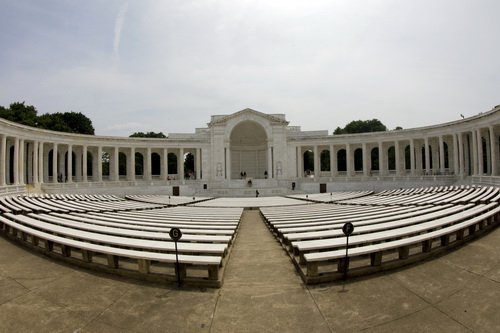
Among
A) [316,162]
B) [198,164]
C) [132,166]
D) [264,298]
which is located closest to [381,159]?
[316,162]

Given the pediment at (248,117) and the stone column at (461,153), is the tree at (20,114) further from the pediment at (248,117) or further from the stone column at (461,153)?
the stone column at (461,153)

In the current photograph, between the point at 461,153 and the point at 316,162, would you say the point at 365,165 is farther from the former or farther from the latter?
the point at 461,153

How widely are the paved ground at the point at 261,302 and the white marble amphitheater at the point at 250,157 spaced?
3757cm

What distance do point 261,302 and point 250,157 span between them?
60234 millimetres

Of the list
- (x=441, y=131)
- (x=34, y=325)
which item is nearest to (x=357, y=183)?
(x=441, y=131)

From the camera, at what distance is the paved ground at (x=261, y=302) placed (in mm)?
5422

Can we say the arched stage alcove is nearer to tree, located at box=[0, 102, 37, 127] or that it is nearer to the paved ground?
tree, located at box=[0, 102, 37, 127]

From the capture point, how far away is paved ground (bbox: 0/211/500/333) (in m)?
5.42

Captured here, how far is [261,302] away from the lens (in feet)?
21.0

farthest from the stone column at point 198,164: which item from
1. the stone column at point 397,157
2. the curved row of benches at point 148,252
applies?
the curved row of benches at point 148,252

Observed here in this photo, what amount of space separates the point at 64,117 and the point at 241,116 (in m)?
54.9

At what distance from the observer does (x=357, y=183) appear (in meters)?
50.0

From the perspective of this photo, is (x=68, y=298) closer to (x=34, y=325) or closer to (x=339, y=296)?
(x=34, y=325)

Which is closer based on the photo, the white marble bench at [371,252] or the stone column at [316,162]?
the white marble bench at [371,252]
